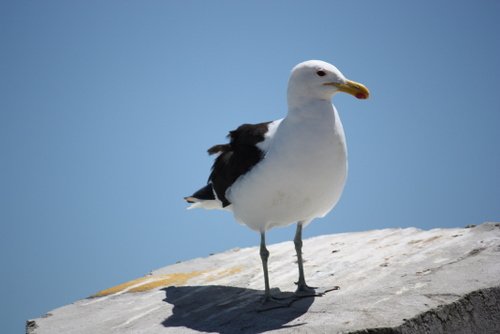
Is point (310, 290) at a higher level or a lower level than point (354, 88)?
lower

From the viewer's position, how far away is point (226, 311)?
6.20 meters

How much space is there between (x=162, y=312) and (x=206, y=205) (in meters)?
1.53

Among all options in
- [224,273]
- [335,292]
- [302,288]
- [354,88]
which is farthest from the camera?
[224,273]

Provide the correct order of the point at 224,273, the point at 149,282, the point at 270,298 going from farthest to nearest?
the point at 149,282, the point at 224,273, the point at 270,298

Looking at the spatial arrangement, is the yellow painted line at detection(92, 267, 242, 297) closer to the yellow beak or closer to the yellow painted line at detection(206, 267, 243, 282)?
the yellow painted line at detection(206, 267, 243, 282)

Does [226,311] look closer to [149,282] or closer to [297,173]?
[297,173]

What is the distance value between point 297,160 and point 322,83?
2.84 ft

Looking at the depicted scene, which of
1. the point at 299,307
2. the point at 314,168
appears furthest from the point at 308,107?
the point at 299,307

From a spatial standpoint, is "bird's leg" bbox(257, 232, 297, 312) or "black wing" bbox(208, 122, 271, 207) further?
"black wing" bbox(208, 122, 271, 207)

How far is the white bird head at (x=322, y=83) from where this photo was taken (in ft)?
19.6

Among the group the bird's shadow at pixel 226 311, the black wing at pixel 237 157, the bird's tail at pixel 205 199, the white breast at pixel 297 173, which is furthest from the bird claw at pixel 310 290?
the bird's tail at pixel 205 199

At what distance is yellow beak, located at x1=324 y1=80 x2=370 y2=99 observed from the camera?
5.96 metres

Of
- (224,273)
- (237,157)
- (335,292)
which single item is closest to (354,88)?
(237,157)

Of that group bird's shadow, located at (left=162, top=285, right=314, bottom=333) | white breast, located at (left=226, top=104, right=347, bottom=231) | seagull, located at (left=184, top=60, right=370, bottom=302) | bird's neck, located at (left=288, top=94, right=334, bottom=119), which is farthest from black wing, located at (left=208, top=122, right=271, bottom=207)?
bird's shadow, located at (left=162, top=285, right=314, bottom=333)
